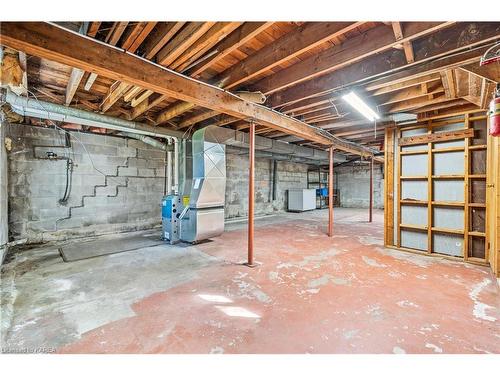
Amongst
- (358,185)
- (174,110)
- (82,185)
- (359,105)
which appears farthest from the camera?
(358,185)

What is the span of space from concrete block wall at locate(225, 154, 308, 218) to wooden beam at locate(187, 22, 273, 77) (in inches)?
196

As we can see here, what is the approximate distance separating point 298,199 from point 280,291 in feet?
23.6

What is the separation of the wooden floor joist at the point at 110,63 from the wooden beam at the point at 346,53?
0.62 m

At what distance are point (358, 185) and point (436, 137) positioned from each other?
834 centimetres

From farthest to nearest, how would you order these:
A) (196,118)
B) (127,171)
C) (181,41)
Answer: (127,171)
(196,118)
(181,41)

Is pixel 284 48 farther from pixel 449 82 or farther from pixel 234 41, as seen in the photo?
pixel 449 82

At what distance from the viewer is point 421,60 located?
85.5 inches

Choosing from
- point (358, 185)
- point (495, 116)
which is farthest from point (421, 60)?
point (358, 185)

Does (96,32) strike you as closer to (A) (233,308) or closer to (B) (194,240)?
(A) (233,308)

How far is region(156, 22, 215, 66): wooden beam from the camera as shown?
1.88 m

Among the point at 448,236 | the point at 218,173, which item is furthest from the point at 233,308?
the point at 448,236

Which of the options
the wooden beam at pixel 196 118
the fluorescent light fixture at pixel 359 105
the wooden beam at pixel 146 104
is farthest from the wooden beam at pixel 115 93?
the fluorescent light fixture at pixel 359 105

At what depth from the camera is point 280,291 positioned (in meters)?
2.45

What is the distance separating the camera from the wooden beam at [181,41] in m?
1.88
